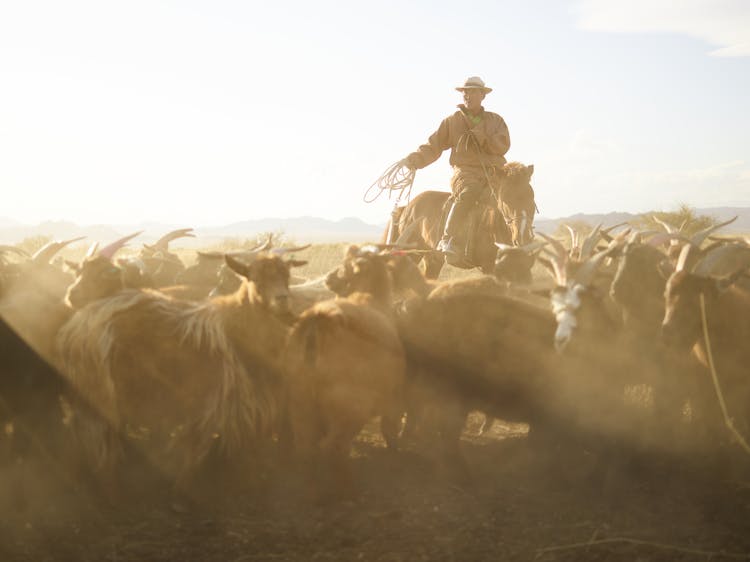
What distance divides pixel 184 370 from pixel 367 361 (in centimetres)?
156

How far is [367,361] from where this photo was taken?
6.50 metres

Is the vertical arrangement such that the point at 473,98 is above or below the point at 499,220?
above

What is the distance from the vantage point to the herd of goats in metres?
6.48

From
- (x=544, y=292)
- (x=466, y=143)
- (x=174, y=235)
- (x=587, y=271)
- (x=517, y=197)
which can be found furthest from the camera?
(x=466, y=143)

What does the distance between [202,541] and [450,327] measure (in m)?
2.85

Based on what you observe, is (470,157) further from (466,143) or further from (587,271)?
(587,271)

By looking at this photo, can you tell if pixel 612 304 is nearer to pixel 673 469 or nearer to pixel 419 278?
pixel 673 469

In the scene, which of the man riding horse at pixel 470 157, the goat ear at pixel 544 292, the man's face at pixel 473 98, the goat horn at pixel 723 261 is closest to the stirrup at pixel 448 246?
the man riding horse at pixel 470 157

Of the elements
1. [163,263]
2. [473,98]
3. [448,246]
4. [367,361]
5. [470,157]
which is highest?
[473,98]

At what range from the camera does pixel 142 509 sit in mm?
6188

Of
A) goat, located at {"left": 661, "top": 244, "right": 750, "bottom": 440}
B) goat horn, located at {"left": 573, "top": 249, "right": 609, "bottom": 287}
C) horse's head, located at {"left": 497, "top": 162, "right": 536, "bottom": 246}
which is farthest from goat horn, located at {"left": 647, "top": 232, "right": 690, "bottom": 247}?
horse's head, located at {"left": 497, "top": 162, "right": 536, "bottom": 246}

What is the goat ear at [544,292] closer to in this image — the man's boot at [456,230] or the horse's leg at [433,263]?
the man's boot at [456,230]

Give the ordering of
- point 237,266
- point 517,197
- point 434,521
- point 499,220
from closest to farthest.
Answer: point 434,521 < point 237,266 < point 499,220 < point 517,197

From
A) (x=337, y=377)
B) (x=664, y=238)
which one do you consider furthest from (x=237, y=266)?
(x=664, y=238)
